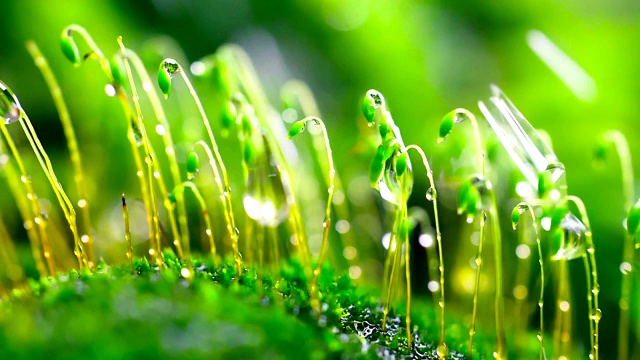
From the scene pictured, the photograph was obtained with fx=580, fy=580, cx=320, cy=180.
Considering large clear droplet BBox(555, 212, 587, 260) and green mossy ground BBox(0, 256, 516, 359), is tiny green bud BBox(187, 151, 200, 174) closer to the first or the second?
green mossy ground BBox(0, 256, 516, 359)

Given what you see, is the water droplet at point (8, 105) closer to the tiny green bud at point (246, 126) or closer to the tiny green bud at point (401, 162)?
the tiny green bud at point (246, 126)

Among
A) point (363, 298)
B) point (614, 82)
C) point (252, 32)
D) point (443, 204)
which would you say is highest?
point (252, 32)

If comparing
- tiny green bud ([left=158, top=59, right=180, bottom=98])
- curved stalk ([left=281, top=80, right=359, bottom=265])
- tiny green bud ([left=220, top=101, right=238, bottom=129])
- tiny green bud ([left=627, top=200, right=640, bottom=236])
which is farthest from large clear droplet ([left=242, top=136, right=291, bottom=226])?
tiny green bud ([left=627, top=200, right=640, bottom=236])

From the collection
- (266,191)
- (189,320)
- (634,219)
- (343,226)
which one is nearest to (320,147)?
(343,226)

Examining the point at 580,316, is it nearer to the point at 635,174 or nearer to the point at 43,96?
the point at 635,174

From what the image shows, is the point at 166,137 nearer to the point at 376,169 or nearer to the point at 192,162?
the point at 192,162

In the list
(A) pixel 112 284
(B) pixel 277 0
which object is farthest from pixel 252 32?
(A) pixel 112 284

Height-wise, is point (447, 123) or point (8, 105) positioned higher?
point (8, 105)

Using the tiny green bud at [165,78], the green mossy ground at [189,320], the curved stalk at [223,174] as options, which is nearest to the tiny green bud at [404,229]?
the green mossy ground at [189,320]
